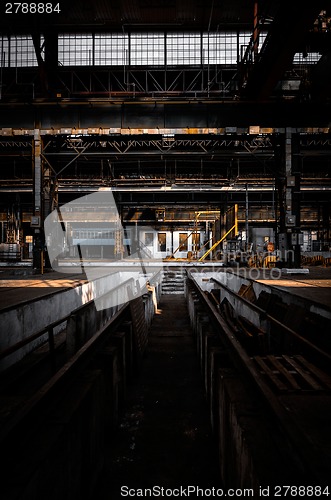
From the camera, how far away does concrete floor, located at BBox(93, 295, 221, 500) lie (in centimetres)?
296

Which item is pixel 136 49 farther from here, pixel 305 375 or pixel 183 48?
pixel 305 375

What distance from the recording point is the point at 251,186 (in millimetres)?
21094

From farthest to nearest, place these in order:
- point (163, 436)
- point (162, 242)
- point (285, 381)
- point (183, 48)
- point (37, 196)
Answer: point (162, 242) → point (183, 48) → point (37, 196) → point (163, 436) → point (285, 381)

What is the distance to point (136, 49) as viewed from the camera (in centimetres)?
1510

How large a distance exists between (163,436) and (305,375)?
192 centimetres

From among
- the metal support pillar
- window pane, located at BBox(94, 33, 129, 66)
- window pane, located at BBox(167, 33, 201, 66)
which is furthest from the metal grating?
window pane, located at BBox(94, 33, 129, 66)

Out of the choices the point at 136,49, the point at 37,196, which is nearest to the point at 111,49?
the point at 136,49

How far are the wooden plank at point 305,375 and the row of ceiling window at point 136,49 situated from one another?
1552 cm

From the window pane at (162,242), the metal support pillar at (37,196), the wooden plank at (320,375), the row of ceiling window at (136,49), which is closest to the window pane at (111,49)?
the row of ceiling window at (136,49)

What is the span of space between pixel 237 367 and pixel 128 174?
70.9 ft

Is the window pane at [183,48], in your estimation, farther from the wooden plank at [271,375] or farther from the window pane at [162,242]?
the window pane at [162,242]

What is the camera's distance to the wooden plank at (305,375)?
10.5ft

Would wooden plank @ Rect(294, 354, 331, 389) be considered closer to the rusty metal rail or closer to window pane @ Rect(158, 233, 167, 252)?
the rusty metal rail

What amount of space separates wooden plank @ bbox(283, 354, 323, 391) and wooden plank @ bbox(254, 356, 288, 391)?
0.33 meters
